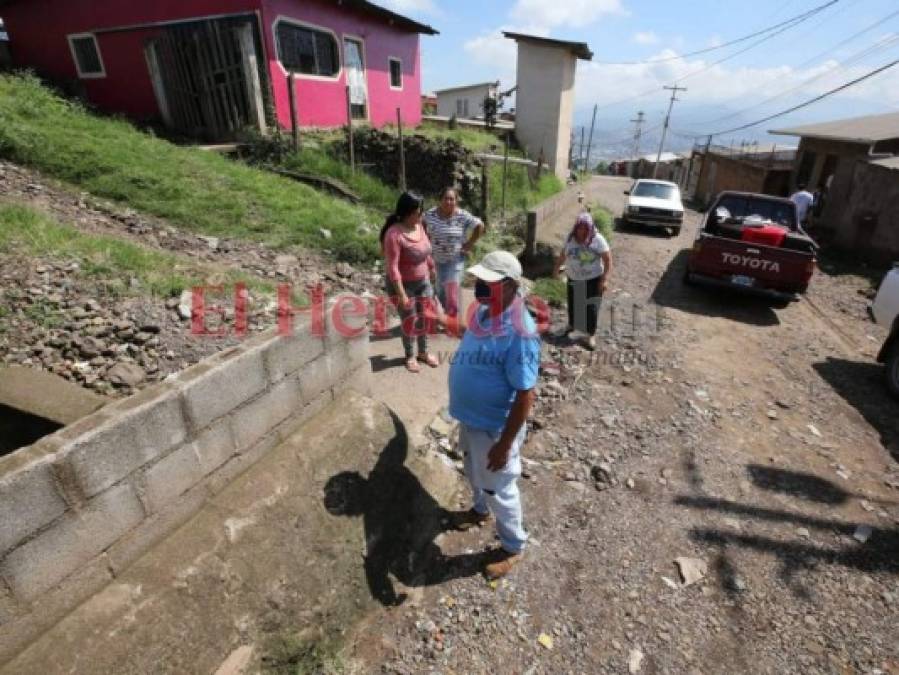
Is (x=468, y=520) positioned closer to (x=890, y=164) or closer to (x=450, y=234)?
(x=450, y=234)

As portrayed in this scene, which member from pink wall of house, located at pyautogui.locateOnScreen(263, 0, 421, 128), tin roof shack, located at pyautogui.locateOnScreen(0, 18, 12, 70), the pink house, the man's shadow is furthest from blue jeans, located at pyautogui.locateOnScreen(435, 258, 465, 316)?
tin roof shack, located at pyautogui.locateOnScreen(0, 18, 12, 70)

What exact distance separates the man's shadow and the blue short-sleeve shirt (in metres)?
0.81

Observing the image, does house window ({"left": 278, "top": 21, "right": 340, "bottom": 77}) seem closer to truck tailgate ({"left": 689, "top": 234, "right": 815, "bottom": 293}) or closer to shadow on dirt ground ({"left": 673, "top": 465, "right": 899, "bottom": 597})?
truck tailgate ({"left": 689, "top": 234, "right": 815, "bottom": 293})

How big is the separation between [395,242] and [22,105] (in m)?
9.00

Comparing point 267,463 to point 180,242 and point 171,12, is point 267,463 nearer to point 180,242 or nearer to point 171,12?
point 180,242

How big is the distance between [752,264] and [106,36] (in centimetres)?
1500

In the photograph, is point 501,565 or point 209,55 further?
point 209,55

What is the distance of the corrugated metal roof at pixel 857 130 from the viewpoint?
14023mm

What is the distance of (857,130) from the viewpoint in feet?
51.0

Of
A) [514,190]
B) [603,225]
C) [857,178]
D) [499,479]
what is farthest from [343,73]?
[857,178]

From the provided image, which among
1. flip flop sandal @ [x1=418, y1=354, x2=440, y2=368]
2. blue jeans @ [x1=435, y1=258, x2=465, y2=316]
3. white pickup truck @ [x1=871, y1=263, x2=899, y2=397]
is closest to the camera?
blue jeans @ [x1=435, y1=258, x2=465, y2=316]

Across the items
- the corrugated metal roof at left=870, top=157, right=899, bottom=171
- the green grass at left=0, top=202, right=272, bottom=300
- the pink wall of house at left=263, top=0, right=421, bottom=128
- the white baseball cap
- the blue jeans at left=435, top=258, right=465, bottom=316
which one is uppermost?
the pink wall of house at left=263, top=0, right=421, bottom=128

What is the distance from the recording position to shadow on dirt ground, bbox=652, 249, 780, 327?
7.77 meters

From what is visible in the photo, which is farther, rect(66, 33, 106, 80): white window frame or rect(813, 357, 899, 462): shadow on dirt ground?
rect(66, 33, 106, 80): white window frame
